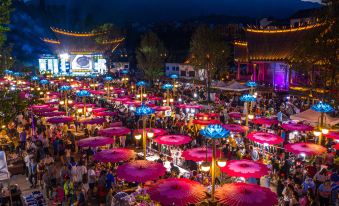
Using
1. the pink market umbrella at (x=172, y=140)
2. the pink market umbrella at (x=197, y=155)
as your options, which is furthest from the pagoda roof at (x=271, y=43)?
the pink market umbrella at (x=197, y=155)

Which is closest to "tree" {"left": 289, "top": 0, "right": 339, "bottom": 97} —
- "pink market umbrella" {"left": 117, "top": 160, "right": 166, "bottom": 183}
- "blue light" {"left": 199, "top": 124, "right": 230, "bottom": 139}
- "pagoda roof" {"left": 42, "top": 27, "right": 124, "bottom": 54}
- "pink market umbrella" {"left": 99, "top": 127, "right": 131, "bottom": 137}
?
"blue light" {"left": 199, "top": 124, "right": 230, "bottom": 139}

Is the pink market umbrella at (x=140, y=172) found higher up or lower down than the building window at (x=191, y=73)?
lower down

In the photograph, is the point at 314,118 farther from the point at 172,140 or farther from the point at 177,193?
the point at 177,193

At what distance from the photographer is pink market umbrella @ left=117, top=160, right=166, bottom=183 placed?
9586 mm

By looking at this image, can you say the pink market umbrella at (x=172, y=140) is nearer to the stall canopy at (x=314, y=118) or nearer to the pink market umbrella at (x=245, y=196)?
A: the pink market umbrella at (x=245, y=196)

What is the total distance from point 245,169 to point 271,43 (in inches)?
1059

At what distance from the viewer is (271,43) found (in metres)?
33.9

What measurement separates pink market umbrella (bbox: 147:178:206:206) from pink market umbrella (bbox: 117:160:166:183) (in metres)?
0.75

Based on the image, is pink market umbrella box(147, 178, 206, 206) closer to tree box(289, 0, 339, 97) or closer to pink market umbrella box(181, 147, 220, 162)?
pink market umbrella box(181, 147, 220, 162)

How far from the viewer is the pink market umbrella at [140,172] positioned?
959cm

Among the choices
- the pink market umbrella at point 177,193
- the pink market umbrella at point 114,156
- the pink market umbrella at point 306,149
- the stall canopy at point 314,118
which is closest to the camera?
the pink market umbrella at point 177,193

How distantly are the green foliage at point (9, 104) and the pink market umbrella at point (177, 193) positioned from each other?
451cm

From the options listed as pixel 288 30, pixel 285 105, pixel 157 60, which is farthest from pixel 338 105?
pixel 157 60

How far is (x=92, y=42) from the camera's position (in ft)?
179
